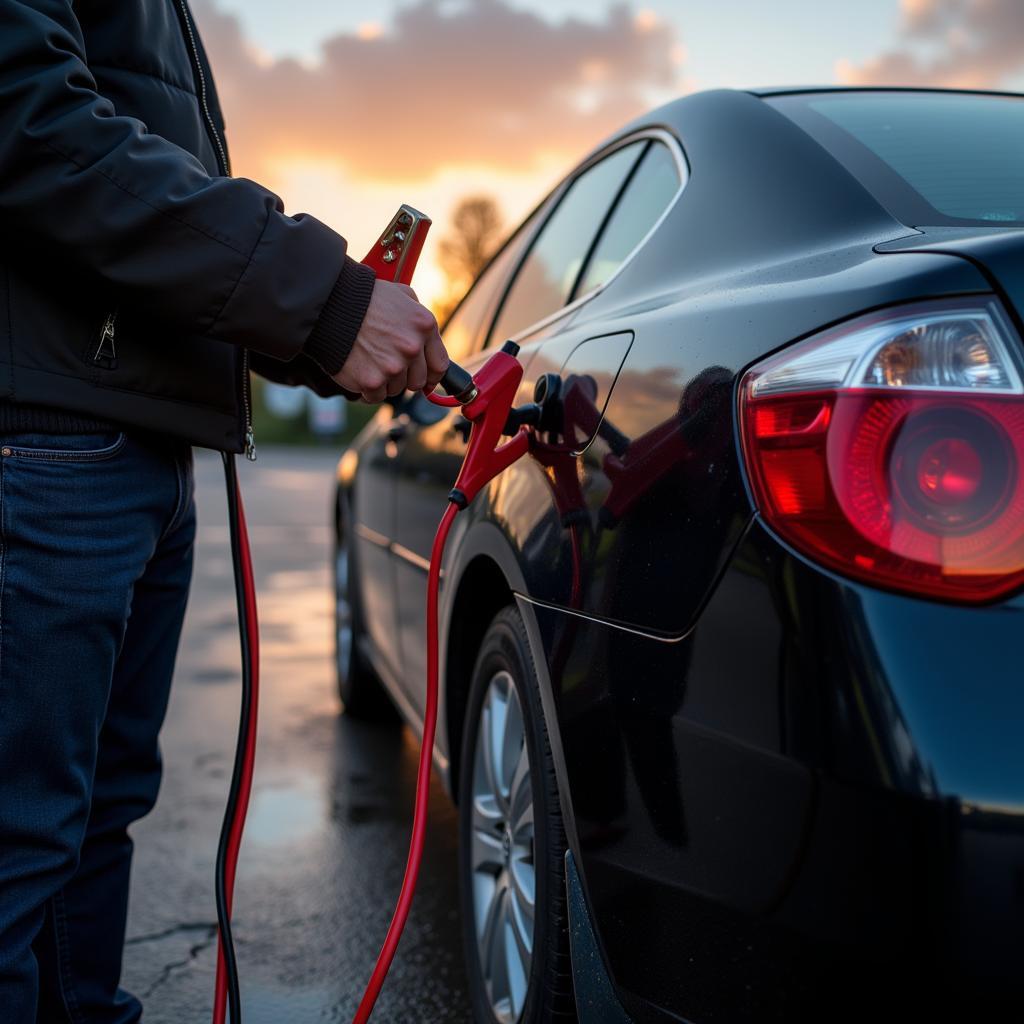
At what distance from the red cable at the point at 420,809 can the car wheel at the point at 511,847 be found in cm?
12

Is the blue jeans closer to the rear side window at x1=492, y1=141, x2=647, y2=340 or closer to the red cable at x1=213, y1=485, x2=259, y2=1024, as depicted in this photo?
the red cable at x1=213, y1=485, x2=259, y2=1024

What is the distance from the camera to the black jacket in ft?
4.53

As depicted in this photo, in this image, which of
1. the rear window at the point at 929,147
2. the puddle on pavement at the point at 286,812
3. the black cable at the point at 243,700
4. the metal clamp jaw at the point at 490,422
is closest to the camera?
the rear window at the point at 929,147

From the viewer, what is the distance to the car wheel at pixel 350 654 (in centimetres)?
415

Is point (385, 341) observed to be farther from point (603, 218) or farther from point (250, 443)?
point (603, 218)

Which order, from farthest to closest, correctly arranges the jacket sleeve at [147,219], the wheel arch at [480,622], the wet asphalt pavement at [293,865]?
1. the wet asphalt pavement at [293,865]
2. the wheel arch at [480,622]
3. the jacket sleeve at [147,219]

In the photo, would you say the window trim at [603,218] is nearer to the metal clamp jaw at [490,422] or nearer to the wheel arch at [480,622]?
the metal clamp jaw at [490,422]

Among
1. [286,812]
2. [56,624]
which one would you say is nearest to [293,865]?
[286,812]

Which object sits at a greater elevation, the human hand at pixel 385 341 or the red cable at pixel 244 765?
the human hand at pixel 385 341

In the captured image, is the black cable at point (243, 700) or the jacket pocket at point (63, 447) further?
the black cable at point (243, 700)

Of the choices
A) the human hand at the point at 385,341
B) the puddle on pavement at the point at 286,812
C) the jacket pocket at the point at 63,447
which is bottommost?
the puddle on pavement at the point at 286,812

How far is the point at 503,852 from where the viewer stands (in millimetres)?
2033

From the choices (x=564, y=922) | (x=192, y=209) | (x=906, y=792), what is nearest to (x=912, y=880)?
(x=906, y=792)

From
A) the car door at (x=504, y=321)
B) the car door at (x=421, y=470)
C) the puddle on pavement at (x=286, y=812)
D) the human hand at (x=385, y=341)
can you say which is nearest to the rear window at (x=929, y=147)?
the car door at (x=504, y=321)
